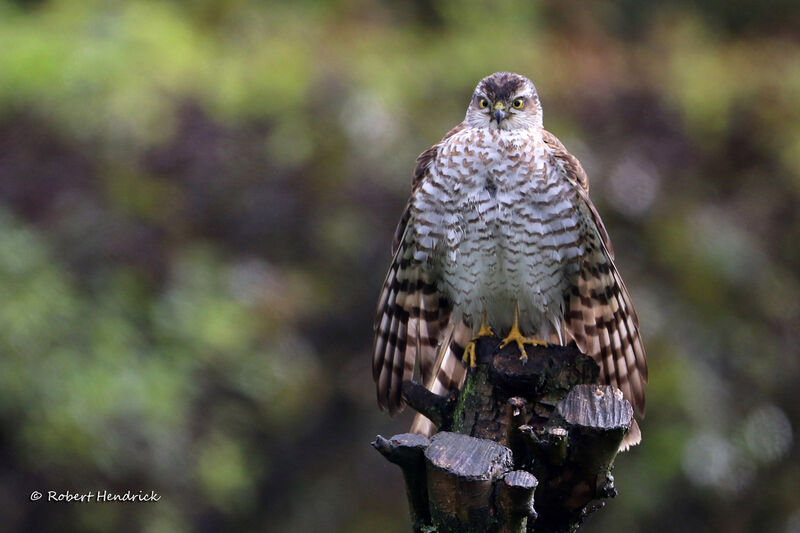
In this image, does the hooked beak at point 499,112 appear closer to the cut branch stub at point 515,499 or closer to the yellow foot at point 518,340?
the yellow foot at point 518,340

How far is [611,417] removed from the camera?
Answer: 256cm

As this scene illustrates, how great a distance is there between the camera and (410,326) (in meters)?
3.66

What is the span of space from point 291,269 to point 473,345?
9.55ft

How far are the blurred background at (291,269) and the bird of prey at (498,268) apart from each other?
2.33 m

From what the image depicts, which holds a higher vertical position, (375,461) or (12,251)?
(12,251)

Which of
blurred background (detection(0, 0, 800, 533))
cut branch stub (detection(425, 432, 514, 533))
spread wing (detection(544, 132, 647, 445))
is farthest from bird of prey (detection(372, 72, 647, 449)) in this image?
blurred background (detection(0, 0, 800, 533))

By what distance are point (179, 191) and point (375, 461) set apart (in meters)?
2.14

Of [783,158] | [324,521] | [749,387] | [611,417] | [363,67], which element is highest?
[363,67]

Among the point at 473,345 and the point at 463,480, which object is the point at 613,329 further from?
the point at 463,480

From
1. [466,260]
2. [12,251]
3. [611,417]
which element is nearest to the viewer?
[611,417]

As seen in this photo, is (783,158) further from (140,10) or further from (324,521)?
(140,10)

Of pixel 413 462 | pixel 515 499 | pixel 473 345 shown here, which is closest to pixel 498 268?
pixel 473 345

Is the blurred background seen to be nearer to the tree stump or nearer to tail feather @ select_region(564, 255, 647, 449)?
tail feather @ select_region(564, 255, 647, 449)

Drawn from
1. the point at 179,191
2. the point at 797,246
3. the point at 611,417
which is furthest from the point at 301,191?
the point at 611,417
